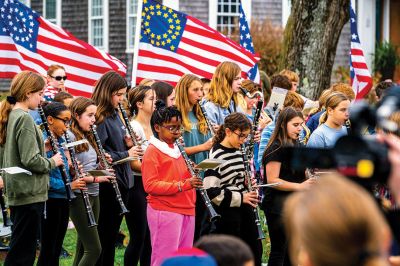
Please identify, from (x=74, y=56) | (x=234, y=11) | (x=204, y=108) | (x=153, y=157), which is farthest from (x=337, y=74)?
(x=153, y=157)

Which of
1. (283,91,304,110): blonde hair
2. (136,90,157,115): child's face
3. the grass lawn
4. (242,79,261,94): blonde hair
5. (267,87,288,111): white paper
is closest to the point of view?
→ (136,90,157,115): child's face

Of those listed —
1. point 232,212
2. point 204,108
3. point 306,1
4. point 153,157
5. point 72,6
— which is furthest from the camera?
point 72,6

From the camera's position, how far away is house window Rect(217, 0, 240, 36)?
29500 millimetres

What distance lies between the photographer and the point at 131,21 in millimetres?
30703

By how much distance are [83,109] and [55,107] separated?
0.28 metres

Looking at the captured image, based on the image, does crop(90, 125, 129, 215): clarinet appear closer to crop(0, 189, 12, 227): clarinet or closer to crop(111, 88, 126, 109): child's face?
crop(111, 88, 126, 109): child's face

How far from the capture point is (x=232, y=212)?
856 cm

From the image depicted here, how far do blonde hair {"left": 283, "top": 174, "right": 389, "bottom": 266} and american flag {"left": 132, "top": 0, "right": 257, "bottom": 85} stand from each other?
29.1 ft

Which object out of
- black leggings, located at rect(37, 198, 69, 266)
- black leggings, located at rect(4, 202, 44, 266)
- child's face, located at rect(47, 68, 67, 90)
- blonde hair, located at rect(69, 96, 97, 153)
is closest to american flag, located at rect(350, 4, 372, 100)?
child's face, located at rect(47, 68, 67, 90)

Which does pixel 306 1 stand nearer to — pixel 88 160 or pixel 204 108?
pixel 204 108

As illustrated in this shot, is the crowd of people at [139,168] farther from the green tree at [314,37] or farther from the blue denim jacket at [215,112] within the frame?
the green tree at [314,37]

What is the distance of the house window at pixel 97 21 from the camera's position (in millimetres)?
31462

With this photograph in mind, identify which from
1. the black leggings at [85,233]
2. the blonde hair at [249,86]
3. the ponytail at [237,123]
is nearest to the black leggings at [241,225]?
the ponytail at [237,123]

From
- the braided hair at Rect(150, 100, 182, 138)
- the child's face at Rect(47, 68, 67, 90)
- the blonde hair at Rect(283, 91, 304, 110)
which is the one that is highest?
the child's face at Rect(47, 68, 67, 90)
